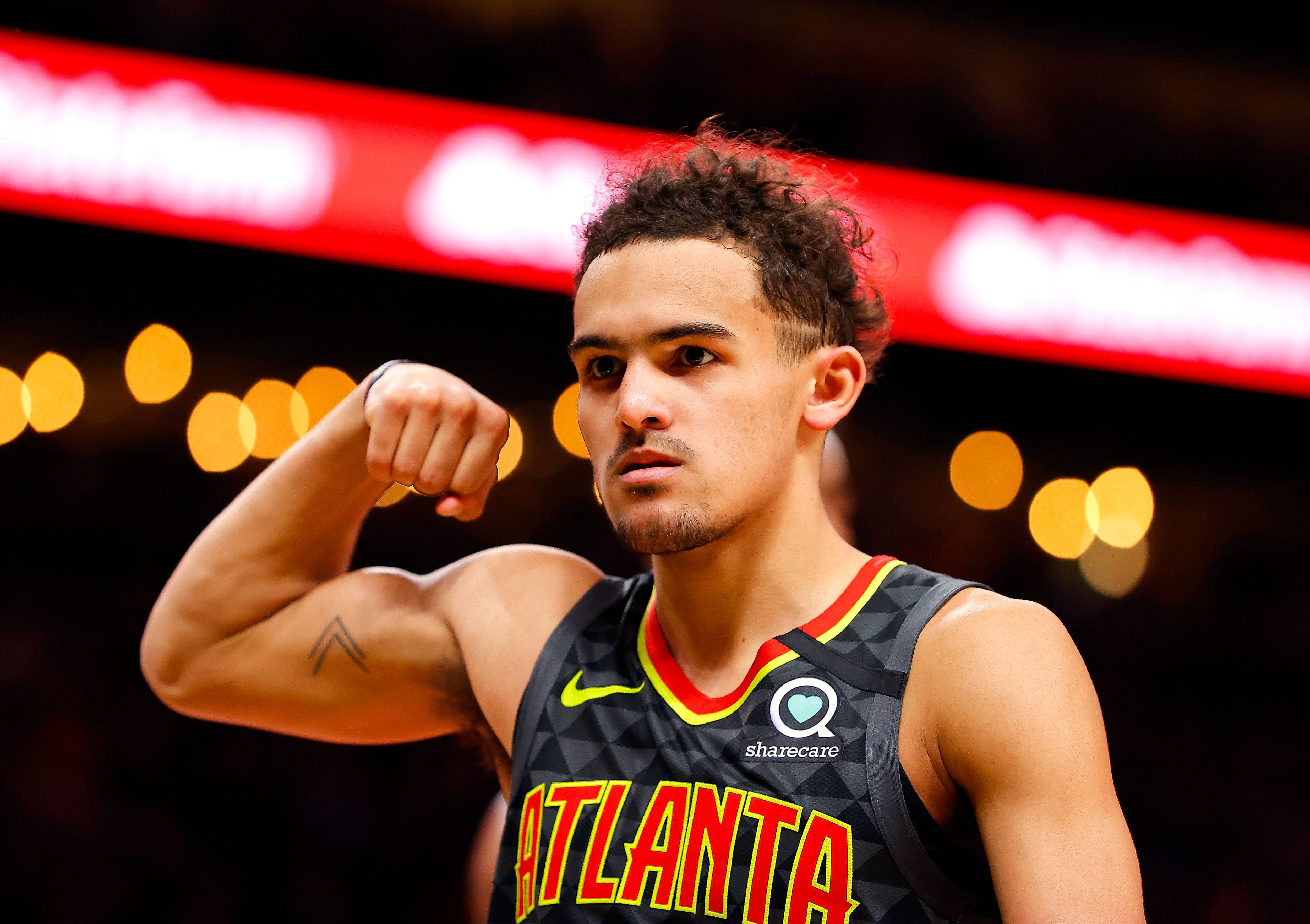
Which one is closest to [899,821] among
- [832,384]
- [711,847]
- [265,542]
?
[711,847]

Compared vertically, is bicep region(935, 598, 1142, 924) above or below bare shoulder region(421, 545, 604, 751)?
below

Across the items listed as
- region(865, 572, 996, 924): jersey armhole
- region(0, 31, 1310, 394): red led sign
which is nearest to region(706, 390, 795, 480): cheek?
region(865, 572, 996, 924): jersey armhole

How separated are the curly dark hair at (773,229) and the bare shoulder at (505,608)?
1.31 ft

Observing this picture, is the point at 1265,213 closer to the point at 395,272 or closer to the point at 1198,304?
the point at 1198,304

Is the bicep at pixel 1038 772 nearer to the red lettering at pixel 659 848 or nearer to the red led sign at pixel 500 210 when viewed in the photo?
the red lettering at pixel 659 848

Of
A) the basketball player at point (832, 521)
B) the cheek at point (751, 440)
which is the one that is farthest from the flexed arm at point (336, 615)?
the basketball player at point (832, 521)

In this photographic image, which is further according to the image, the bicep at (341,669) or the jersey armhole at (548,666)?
the bicep at (341,669)

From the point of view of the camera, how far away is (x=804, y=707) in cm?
118

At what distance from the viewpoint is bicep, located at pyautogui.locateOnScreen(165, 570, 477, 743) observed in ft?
4.74

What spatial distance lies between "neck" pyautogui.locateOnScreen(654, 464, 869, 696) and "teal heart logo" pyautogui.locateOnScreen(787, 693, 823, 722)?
0.30 feet

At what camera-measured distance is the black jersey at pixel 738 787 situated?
1074 mm

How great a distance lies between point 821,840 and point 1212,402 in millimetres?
6761

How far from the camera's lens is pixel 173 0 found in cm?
455

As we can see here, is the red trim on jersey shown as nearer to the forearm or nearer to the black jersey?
the black jersey
